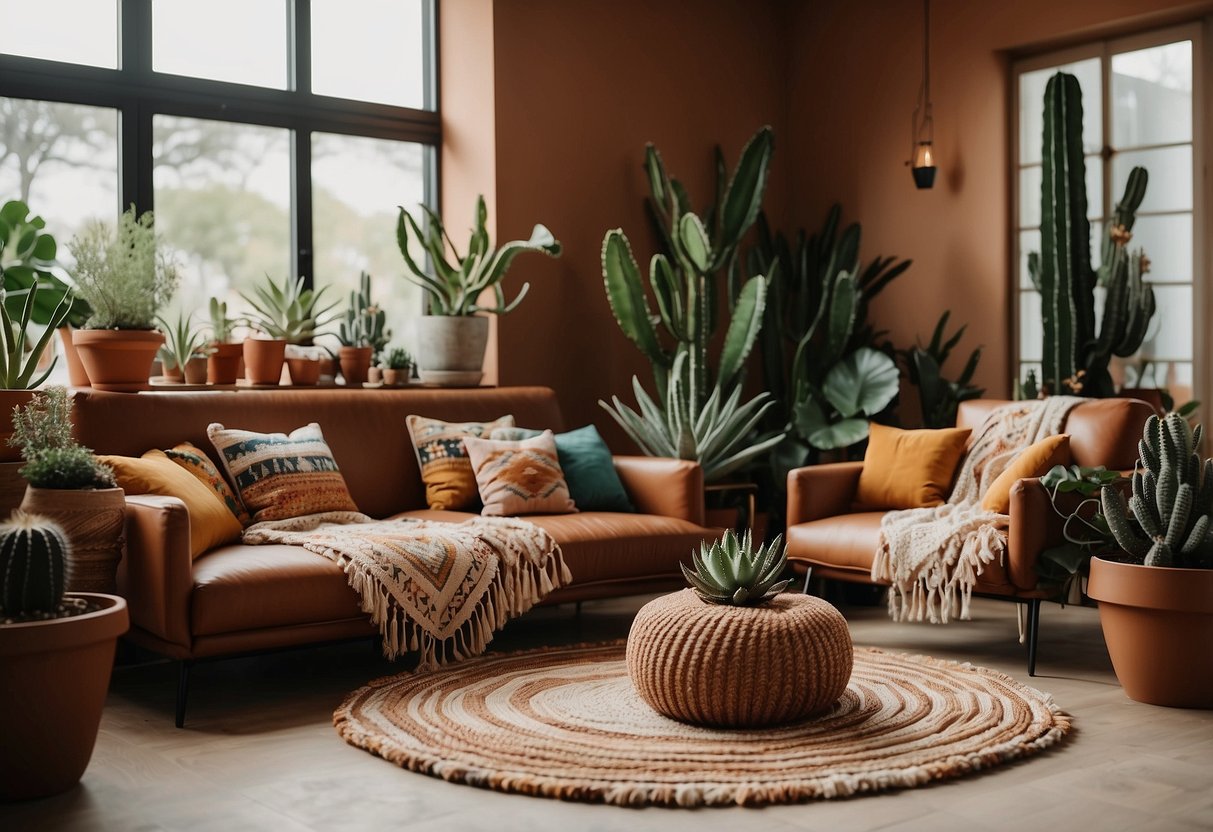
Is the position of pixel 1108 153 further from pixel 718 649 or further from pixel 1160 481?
pixel 718 649

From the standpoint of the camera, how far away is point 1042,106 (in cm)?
557

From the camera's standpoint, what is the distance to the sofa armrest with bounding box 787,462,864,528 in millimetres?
4598

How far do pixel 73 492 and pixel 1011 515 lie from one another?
8.69 feet

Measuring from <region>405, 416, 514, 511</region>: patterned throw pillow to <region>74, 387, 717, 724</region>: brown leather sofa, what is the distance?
0.07 m

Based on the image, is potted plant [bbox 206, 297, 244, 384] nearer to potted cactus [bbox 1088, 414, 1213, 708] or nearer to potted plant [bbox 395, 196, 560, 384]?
potted plant [bbox 395, 196, 560, 384]

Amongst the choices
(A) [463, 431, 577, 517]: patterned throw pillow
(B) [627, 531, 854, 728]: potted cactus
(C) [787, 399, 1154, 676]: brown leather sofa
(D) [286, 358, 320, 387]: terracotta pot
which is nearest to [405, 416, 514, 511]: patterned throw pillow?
(A) [463, 431, 577, 517]: patterned throw pillow

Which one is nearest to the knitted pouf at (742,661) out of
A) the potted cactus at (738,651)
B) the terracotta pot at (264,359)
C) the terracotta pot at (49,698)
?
the potted cactus at (738,651)

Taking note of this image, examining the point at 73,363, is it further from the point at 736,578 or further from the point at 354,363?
the point at 736,578

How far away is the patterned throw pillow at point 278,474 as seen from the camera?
3.96 metres

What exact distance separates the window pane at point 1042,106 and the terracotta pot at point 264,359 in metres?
3.32

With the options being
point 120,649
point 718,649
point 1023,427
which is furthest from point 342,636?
point 1023,427

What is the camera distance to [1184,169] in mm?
5234

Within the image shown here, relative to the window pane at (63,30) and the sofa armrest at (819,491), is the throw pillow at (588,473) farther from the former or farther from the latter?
the window pane at (63,30)

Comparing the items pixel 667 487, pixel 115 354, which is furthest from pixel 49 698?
pixel 667 487
